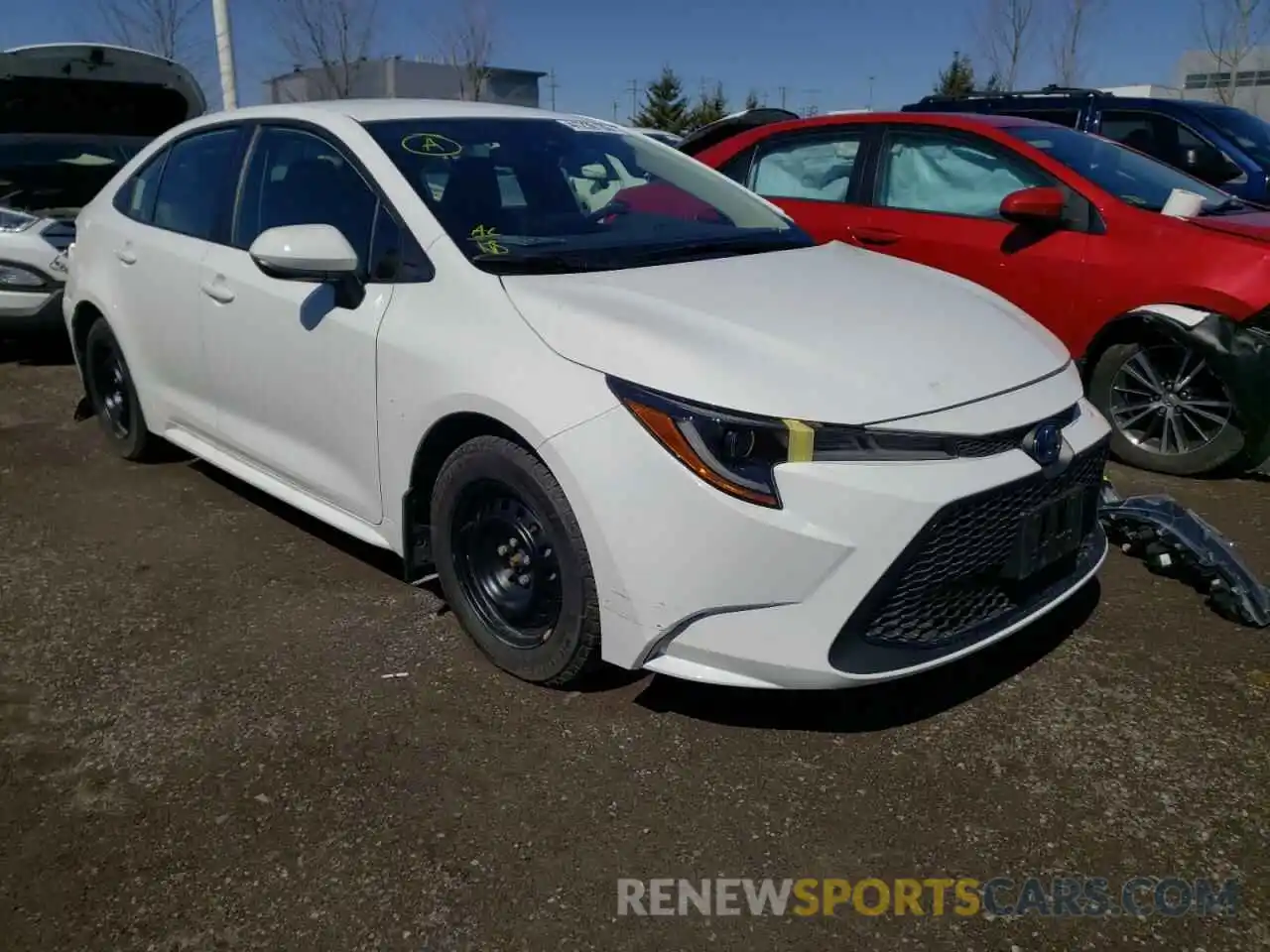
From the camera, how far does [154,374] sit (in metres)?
4.36

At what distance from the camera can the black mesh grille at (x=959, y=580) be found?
2418 mm

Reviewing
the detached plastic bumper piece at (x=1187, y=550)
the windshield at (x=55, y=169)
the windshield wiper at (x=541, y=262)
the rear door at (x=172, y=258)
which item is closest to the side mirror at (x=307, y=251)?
the windshield wiper at (x=541, y=262)

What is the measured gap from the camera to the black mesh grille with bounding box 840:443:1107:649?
242 centimetres

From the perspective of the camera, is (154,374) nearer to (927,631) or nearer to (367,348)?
(367,348)

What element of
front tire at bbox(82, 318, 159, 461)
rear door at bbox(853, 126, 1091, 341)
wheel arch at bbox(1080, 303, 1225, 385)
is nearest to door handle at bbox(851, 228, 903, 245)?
→ rear door at bbox(853, 126, 1091, 341)

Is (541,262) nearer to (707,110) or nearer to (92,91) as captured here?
(92,91)

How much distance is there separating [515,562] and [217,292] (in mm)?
1675

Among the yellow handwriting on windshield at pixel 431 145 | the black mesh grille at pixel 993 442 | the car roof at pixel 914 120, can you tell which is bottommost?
the black mesh grille at pixel 993 442

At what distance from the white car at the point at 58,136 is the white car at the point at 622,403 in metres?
3.49

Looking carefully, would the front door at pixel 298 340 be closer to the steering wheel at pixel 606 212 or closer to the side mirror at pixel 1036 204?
the steering wheel at pixel 606 212

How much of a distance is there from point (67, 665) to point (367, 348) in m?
1.29

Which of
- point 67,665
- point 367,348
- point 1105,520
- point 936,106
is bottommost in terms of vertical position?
point 67,665

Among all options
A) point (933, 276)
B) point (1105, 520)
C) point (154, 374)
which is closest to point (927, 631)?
point (933, 276)

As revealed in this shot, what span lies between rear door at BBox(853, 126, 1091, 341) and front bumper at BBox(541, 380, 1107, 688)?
2505 millimetres
